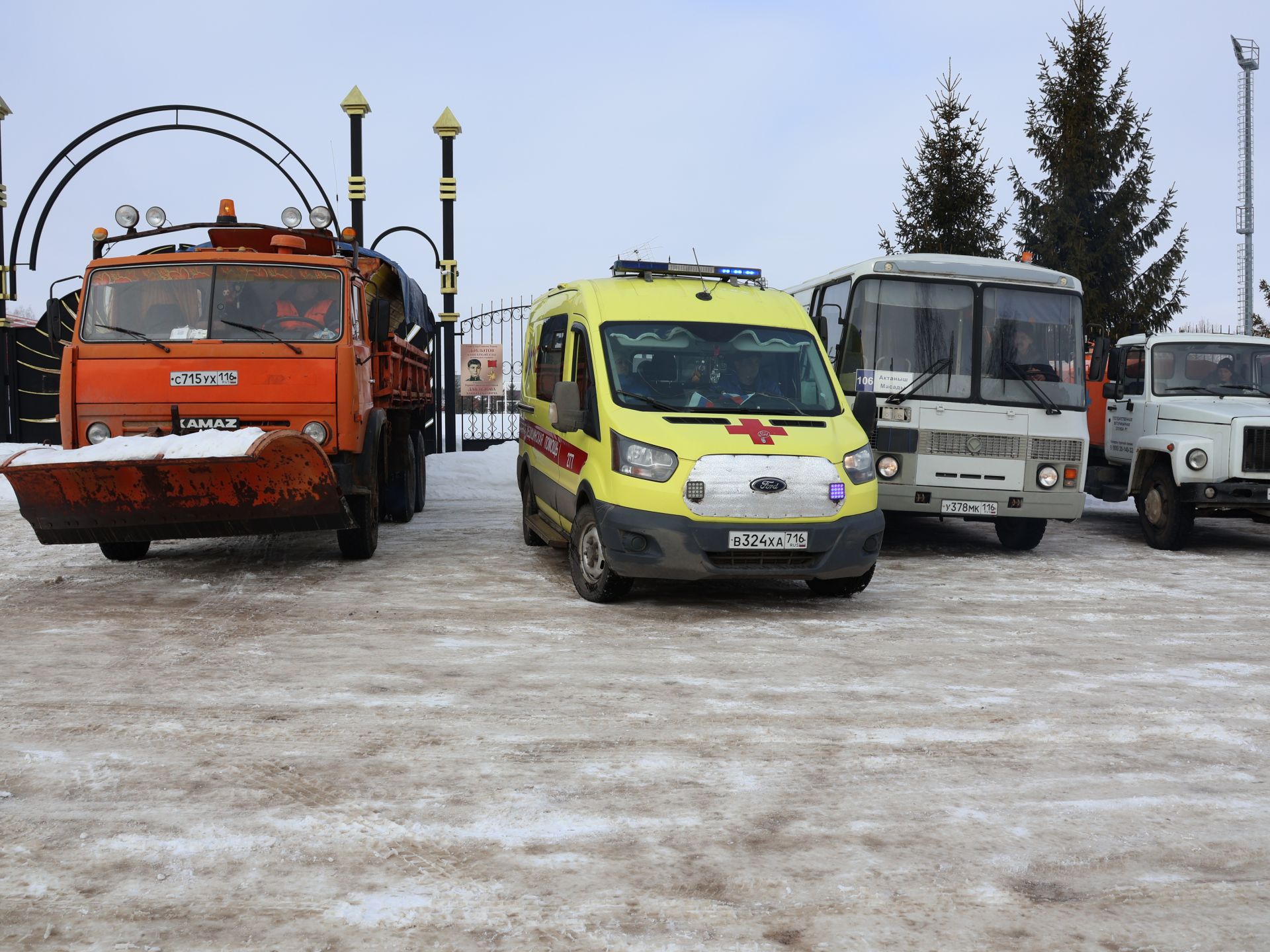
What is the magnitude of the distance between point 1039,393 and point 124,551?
27.1ft

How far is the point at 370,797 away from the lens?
4.26m

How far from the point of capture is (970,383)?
36.7 ft

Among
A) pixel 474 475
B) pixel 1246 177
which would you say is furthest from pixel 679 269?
pixel 1246 177

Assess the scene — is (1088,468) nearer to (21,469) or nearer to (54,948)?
(21,469)

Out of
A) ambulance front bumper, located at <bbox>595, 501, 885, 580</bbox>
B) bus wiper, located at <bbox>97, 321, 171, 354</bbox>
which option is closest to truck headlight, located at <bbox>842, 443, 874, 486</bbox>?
ambulance front bumper, located at <bbox>595, 501, 885, 580</bbox>

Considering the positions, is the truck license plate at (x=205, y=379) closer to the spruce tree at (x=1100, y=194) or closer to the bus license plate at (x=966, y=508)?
the bus license plate at (x=966, y=508)

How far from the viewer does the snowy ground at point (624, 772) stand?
Answer: 336 cm

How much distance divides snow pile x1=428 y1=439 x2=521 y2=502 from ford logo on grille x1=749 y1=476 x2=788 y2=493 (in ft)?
30.2

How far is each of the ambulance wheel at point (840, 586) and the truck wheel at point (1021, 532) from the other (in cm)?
367

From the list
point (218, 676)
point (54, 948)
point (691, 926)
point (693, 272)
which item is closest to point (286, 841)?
point (54, 948)

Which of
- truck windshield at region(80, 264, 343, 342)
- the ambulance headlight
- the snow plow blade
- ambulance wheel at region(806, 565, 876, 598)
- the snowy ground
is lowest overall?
the snowy ground

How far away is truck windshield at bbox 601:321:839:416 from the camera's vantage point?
845cm

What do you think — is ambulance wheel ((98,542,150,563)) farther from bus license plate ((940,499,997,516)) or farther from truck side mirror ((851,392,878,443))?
bus license plate ((940,499,997,516))

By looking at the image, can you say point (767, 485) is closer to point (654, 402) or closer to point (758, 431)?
point (758, 431)
